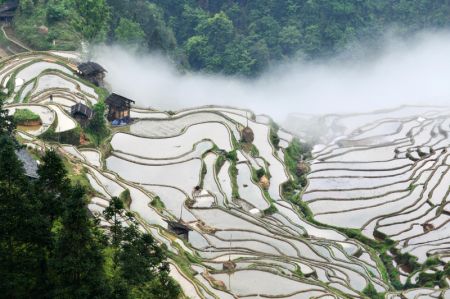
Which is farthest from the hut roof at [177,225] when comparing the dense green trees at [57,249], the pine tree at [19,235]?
the pine tree at [19,235]

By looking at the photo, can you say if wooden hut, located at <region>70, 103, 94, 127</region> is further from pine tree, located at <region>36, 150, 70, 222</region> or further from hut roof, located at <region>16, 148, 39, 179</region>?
pine tree, located at <region>36, 150, 70, 222</region>

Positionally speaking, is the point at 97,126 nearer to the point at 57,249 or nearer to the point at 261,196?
the point at 261,196

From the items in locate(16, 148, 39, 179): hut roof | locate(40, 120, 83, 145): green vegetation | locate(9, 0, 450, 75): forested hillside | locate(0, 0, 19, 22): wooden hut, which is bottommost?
locate(16, 148, 39, 179): hut roof

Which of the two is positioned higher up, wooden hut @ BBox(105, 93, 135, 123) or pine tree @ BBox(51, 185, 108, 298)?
wooden hut @ BBox(105, 93, 135, 123)

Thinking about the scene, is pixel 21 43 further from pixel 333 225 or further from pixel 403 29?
pixel 403 29

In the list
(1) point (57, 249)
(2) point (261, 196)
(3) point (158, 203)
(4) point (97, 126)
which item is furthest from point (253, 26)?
(1) point (57, 249)

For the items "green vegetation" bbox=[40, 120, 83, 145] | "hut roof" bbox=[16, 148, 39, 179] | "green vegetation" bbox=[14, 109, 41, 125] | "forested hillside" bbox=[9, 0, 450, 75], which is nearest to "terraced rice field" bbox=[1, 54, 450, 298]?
"green vegetation" bbox=[40, 120, 83, 145]
